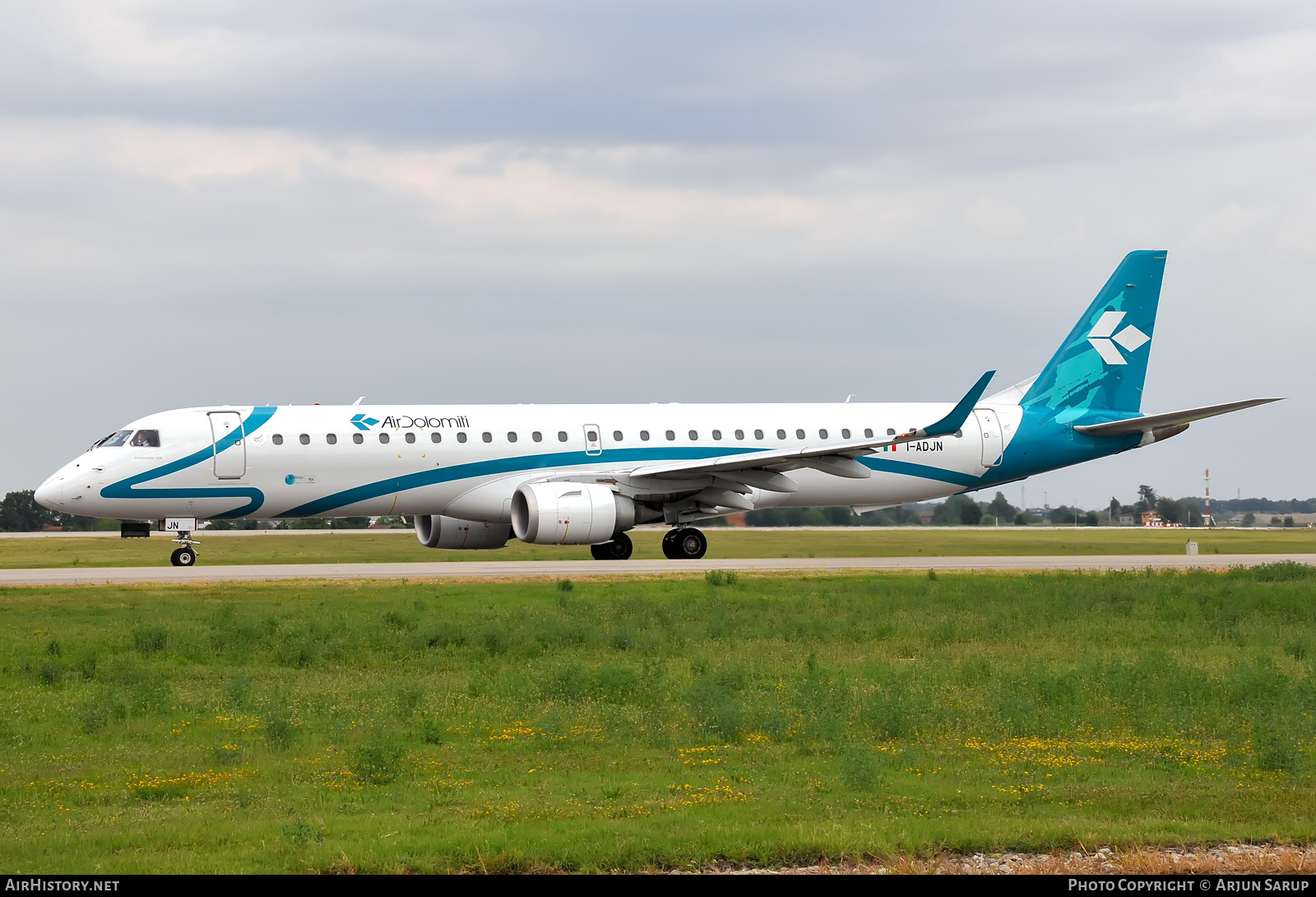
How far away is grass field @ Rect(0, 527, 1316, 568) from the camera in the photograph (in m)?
37.4

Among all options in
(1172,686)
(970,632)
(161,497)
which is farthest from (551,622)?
(161,497)

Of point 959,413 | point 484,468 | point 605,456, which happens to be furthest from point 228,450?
point 959,413

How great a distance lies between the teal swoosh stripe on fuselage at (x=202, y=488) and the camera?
30.8 m

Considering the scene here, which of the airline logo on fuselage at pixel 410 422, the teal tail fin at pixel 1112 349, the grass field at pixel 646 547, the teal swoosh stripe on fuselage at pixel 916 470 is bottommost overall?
the grass field at pixel 646 547

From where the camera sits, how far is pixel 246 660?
17.3 metres

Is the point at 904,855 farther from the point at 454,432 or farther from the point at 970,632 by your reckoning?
the point at 454,432

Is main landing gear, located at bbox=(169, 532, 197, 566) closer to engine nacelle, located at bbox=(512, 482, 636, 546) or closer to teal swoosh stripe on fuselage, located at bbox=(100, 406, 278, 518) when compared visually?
teal swoosh stripe on fuselage, located at bbox=(100, 406, 278, 518)

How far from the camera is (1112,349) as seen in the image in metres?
38.2

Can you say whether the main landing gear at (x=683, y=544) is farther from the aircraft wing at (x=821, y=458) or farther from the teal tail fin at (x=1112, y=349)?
the teal tail fin at (x=1112, y=349)

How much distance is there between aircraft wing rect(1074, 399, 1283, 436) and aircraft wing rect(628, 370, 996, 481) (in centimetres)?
617

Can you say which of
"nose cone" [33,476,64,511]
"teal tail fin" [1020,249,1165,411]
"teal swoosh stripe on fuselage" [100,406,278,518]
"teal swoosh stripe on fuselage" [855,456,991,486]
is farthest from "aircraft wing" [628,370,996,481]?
"nose cone" [33,476,64,511]

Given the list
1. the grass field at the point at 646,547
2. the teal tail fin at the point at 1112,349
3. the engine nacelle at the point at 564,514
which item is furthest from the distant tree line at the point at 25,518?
the teal tail fin at the point at 1112,349

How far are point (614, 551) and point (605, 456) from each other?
292cm

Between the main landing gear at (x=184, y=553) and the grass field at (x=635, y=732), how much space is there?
9618mm
